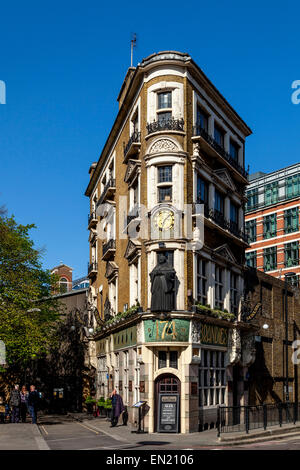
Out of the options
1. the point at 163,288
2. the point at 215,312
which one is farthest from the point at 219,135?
the point at 163,288

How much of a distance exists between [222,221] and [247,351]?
7879 millimetres

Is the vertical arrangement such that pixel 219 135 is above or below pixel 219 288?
above

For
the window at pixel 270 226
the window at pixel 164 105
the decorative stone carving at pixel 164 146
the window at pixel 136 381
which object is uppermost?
the window at pixel 270 226

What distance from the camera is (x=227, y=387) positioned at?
32.4 meters

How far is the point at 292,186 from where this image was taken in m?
74.1

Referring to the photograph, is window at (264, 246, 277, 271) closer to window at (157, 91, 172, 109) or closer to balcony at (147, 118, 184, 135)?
window at (157, 91, 172, 109)

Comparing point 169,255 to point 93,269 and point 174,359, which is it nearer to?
point 174,359

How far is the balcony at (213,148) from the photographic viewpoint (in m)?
30.7

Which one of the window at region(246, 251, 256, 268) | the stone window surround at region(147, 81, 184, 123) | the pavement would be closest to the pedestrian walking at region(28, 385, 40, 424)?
the pavement

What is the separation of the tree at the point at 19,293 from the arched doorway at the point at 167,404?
27.8ft

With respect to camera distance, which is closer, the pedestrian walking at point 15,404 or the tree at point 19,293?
the pedestrian walking at point 15,404

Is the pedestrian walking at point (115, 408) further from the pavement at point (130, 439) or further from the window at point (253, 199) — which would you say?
the window at point (253, 199)

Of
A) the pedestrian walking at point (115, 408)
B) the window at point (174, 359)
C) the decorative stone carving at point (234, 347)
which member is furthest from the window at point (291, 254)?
the window at point (174, 359)
